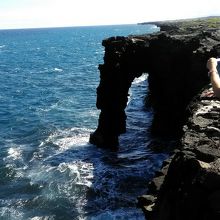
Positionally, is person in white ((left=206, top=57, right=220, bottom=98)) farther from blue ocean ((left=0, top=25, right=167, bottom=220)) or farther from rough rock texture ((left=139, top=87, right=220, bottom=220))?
blue ocean ((left=0, top=25, right=167, bottom=220))

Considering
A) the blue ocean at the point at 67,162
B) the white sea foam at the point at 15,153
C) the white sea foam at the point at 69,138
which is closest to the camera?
the blue ocean at the point at 67,162

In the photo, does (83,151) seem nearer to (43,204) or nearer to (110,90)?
(110,90)

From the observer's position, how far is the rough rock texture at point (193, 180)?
34.1ft

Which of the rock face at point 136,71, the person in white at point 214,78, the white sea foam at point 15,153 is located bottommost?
the white sea foam at point 15,153

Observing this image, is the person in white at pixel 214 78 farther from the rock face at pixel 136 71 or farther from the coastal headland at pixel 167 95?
the rock face at pixel 136 71

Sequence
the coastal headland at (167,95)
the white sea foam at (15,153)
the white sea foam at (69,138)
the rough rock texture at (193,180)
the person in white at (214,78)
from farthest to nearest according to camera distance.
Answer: the white sea foam at (69,138) → the white sea foam at (15,153) → the coastal headland at (167,95) → the rough rock texture at (193,180) → the person in white at (214,78)

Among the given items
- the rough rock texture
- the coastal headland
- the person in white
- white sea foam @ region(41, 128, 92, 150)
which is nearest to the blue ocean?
white sea foam @ region(41, 128, 92, 150)

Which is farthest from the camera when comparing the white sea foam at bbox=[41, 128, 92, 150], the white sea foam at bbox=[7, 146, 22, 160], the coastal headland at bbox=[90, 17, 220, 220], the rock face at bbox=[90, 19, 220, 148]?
the white sea foam at bbox=[41, 128, 92, 150]

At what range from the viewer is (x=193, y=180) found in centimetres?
1084

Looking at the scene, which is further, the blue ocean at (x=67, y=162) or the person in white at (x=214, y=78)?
the blue ocean at (x=67, y=162)

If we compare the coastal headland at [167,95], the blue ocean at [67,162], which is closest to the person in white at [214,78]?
the coastal headland at [167,95]

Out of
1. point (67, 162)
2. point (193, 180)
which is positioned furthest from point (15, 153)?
point (193, 180)

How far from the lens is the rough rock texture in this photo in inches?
409

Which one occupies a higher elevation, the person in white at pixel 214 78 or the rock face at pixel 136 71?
the person in white at pixel 214 78
